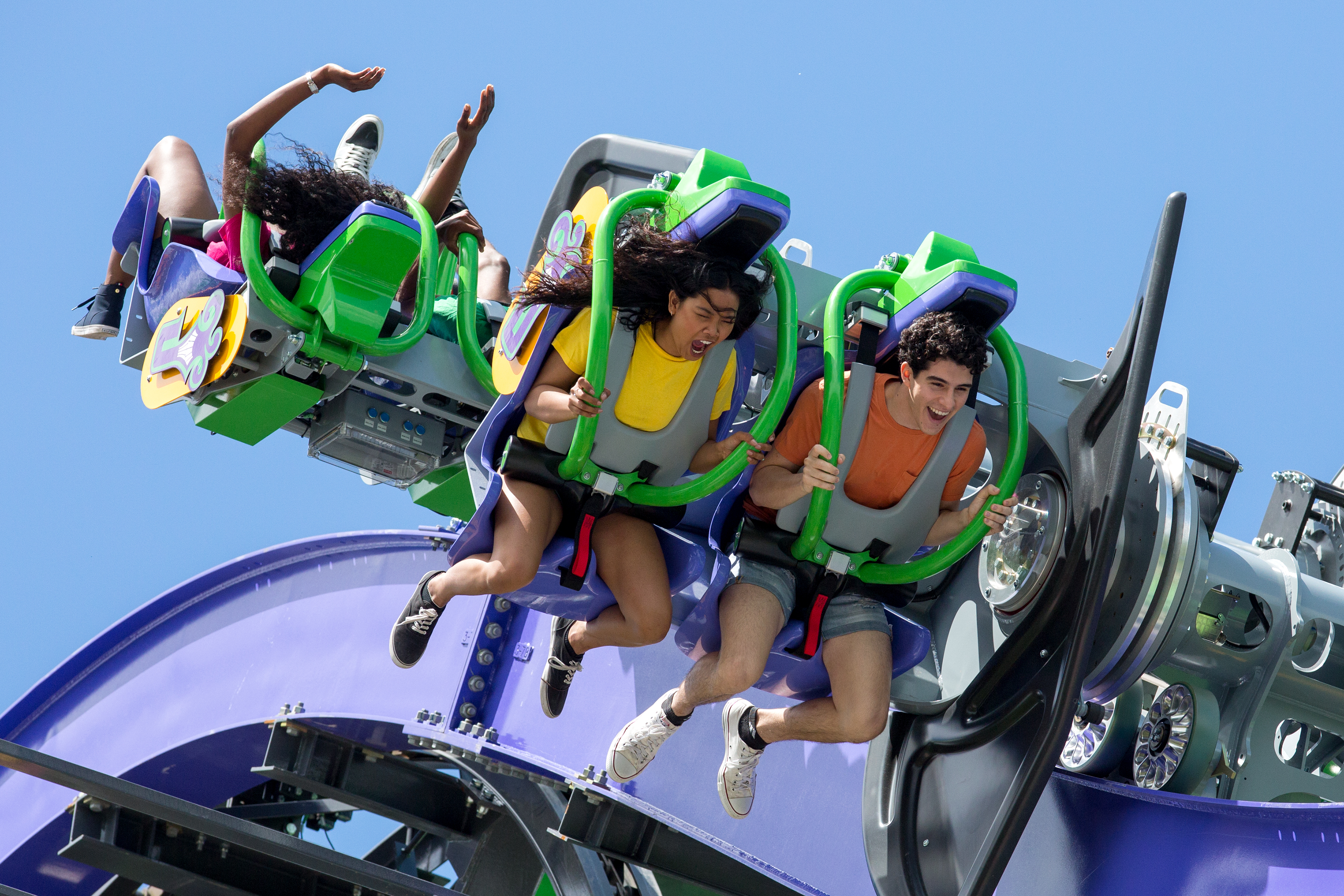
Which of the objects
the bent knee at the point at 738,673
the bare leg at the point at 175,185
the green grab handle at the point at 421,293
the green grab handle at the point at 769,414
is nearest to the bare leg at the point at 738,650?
the bent knee at the point at 738,673

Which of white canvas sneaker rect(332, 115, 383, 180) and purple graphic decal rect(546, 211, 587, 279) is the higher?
white canvas sneaker rect(332, 115, 383, 180)

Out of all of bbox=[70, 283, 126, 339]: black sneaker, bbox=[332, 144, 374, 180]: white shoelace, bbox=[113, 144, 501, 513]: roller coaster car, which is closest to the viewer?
bbox=[113, 144, 501, 513]: roller coaster car

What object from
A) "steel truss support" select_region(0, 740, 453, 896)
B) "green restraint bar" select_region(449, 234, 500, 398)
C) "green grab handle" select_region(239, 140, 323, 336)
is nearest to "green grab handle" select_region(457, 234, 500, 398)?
"green restraint bar" select_region(449, 234, 500, 398)

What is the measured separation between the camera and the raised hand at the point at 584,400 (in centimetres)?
370

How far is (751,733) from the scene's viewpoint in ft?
13.4

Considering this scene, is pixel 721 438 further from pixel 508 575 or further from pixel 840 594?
pixel 508 575

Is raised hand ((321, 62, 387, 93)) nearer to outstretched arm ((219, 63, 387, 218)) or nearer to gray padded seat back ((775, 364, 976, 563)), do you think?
outstretched arm ((219, 63, 387, 218))

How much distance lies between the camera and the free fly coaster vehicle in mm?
3857

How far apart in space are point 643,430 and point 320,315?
4.19 ft

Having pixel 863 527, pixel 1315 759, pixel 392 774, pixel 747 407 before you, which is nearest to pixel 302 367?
pixel 747 407

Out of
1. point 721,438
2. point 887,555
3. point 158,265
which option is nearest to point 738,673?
point 887,555

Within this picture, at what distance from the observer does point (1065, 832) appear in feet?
A: 14.0

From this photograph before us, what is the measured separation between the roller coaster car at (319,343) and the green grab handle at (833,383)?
129 cm

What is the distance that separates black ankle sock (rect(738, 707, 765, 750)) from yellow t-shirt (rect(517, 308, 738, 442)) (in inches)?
34.3
